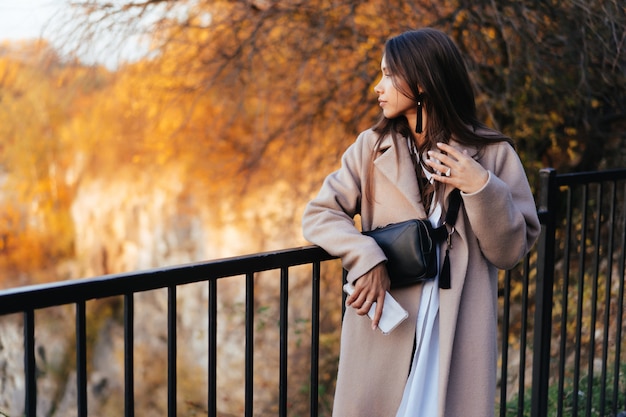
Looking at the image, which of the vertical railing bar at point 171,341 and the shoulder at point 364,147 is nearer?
the vertical railing bar at point 171,341

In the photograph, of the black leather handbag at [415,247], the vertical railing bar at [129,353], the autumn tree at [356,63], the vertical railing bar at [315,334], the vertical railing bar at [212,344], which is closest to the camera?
the vertical railing bar at [129,353]

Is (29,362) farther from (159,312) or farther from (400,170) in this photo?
(159,312)

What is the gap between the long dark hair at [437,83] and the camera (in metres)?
1.83

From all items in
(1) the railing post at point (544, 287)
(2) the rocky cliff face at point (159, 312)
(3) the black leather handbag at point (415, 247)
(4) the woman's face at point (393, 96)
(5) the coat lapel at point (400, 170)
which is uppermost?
(4) the woman's face at point (393, 96)

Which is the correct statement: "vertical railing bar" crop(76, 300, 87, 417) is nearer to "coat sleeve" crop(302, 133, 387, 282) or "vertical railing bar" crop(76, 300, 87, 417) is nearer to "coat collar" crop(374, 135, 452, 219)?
"coat sleeve" crop(302, 133, 387, 282)

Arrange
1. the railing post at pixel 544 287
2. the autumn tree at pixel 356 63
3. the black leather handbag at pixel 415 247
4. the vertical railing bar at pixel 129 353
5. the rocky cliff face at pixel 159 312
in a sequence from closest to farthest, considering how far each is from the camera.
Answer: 1. the vertical railing bar at pixel 129 353
2. the black leather handbag at pixel 415 247
3. the railing post at pixel 544 287
4. the autumn tree at pixel 356 63
5. the rocky cliff face at pixel 159 312

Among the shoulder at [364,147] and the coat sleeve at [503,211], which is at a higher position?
the shoulder at [364,147]

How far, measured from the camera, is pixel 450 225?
5.93 ft

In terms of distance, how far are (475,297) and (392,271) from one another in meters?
0.23

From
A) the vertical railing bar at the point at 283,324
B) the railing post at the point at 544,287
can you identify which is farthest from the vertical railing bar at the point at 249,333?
the railing post at the point at 544,287

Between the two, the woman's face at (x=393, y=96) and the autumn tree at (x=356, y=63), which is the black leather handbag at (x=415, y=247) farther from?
the autumn tree at (x=356, y=63)

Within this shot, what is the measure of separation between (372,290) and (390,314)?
8 cm

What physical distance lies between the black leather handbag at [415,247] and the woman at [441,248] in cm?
A: 2

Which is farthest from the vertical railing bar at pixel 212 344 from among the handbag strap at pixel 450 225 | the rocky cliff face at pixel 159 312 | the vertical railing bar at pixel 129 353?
the rocky cliff face at pixel 159 312
